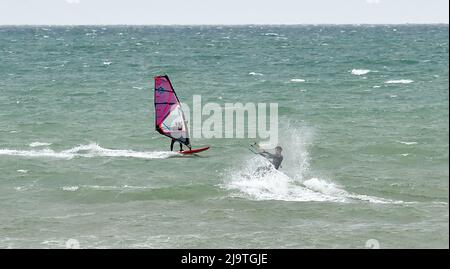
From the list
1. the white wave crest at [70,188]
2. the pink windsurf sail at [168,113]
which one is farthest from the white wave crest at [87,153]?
the white wave crest at [70,188]

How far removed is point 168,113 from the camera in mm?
33188

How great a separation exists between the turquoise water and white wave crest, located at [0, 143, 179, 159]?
11 cm

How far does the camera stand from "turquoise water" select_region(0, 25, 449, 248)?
73.7 feet

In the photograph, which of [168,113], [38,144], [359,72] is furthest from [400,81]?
[38,144]

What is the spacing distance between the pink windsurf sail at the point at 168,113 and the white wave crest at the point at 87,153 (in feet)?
4.81

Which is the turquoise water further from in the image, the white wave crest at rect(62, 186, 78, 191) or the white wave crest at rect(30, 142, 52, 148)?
the white wave crest at rect(30, 142, 52, 148)

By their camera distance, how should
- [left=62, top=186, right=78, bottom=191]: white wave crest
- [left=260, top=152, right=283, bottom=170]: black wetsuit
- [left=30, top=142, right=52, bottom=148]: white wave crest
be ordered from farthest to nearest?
1. [left=30, top=142, right=52, bottom=148]: white wave crest
2. [left=62, top=186, right=78, bottom=191]: white wave crest
3. [left=260, top=152, right=283, bottom=170]: black wetsuit

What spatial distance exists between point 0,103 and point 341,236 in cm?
4068

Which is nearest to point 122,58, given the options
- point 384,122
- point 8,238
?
point 384,122

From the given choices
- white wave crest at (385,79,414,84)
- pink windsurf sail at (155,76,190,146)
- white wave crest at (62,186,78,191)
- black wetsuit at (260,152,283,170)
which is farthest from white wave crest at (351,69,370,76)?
white wave crest at (62,186,78,191)

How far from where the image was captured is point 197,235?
2217cm

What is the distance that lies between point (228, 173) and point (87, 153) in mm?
8581

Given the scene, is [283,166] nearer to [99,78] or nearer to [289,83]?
[289,83]

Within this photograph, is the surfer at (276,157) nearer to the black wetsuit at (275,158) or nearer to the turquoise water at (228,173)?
the black wetsuit at (275,158)
